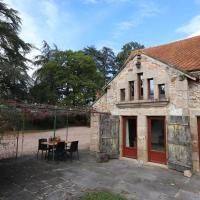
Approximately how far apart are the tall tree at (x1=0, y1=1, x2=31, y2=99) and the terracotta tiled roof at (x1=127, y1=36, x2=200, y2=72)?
38.7 feet

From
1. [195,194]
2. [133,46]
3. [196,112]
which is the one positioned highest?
[133,46]

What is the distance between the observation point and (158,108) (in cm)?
942

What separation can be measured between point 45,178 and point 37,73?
80.4ft

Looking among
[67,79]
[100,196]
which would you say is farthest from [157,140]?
[67,79]

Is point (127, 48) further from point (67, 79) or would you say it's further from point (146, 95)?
point (146, 95)

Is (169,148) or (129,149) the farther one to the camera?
(129,149)

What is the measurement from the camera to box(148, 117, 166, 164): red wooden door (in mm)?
9360

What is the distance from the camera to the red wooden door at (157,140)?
30.7 feet

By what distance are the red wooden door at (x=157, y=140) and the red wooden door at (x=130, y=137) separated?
960mm

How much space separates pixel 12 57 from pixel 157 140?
17.1 meters

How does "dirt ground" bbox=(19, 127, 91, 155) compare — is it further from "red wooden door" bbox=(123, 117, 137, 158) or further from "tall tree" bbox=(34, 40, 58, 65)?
"tall tree" bbox=(34, 40, 58, 65)

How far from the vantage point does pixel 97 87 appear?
101ft

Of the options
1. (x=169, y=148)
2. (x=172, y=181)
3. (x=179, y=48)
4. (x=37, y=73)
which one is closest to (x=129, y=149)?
(x=169, y=148)

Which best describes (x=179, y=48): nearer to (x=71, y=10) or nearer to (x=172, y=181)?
(x=71, y=10)
